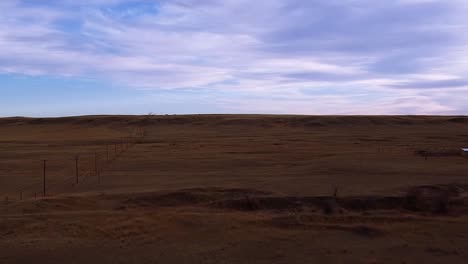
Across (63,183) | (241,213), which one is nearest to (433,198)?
(241,213)

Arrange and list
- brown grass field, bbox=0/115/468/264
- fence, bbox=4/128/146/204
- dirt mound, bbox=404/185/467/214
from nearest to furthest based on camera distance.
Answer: brown grass field, bbox=0/115/468/264
dirt mound, bbox=404/185/467/214
fence, bbox=4/128/146/204

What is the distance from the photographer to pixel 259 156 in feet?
100

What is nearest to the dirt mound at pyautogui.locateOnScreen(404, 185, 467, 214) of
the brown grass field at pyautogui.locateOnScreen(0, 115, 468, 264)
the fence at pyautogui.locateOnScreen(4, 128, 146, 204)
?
the brown grass field at pyautogui.locateOnScreen(0, 115, 468, 264)

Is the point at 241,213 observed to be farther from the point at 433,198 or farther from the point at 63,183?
the point at 63,183

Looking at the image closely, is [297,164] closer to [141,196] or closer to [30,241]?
[141,196]

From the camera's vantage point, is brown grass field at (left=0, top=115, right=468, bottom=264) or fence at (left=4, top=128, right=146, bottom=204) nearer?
brown grass field at (left=0, top=115, right=468, bottom=264)

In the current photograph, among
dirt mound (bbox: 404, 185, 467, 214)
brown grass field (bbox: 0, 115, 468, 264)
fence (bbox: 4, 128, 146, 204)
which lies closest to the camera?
brown grass field (bbox: 0, 115, 468, 264)

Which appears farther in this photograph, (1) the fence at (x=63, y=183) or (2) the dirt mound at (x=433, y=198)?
(1) the fence at (x=63, y=183)

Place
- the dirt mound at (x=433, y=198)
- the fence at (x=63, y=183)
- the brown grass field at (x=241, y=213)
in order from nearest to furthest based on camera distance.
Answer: the brown grass field at (x=241, y=213) → the dirt mound at (x=433, y=198) → the fence at (x=63, y=183)

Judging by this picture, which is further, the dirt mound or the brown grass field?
the dirt mound

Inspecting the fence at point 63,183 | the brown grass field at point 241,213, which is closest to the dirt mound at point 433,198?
the brown grass field at point 241,213

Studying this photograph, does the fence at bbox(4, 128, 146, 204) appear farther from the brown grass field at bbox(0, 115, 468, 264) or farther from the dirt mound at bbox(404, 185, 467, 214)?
the dirt mound at bbox(404, 185, 467, 214)

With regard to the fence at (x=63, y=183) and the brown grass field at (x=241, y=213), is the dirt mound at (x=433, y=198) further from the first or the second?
the fence at (x=63, y=183)

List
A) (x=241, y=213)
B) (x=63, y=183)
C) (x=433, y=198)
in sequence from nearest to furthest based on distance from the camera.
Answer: (x=241, y=213) < (x=433, y=198) < (x=63, y=183)
